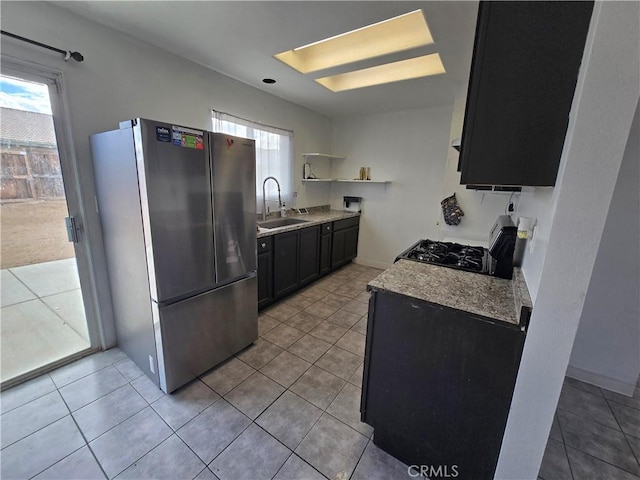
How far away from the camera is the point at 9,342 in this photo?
194cm

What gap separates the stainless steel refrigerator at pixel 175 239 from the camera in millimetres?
1609

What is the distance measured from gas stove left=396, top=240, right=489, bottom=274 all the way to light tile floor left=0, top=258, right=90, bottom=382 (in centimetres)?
262

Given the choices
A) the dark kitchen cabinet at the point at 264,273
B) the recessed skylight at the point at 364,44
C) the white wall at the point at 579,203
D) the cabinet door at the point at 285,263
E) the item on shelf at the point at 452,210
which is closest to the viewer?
the white wall at the point at 579,203

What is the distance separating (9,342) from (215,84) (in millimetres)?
2757

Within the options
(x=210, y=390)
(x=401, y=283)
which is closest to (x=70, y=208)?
(x=210, y=390)

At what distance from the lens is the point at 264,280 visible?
2.90m

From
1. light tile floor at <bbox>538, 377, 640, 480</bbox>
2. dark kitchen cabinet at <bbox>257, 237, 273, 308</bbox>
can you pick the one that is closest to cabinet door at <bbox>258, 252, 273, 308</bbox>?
dark kitchen cabinet at <bbox>257, 237, 273, 308</bbox>

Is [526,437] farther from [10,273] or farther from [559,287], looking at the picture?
[10,273]

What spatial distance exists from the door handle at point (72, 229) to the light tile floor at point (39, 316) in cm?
20

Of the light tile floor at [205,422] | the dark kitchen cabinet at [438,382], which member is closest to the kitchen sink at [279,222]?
the light tile floor at [205,422]

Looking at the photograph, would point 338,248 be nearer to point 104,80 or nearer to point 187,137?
point 187,137

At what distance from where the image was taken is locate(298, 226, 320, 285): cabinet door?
3.40 metres

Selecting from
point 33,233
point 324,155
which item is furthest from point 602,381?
point 33,233

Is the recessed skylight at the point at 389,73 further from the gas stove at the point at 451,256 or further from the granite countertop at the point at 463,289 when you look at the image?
the granite countertop at the point at 463,289
